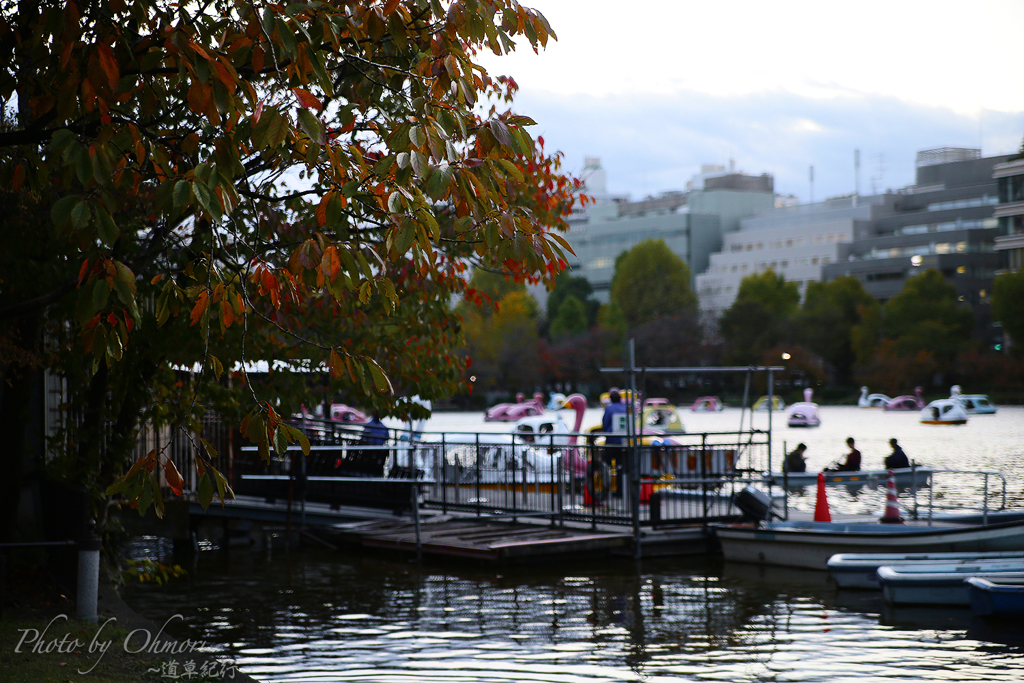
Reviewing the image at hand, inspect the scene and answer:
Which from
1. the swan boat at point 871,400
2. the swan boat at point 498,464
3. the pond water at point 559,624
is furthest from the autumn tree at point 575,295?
the pond water at point 559,624

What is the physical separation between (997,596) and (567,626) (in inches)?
192

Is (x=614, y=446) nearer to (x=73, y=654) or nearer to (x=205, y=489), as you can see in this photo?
(x=73, y=654)

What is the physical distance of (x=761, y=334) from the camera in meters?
110

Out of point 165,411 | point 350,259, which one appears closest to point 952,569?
point 165,411

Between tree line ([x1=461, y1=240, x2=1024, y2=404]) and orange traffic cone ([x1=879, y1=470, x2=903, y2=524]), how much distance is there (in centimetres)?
6030

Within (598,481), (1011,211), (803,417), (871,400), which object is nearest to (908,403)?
(871,400)

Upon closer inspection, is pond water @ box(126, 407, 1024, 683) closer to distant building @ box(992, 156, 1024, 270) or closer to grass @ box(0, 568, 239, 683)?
grass @ box(0, 568, 239, 683)

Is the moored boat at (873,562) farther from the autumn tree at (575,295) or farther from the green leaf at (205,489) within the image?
the autumn tree at (575,295)

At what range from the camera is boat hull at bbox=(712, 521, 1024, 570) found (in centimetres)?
1498

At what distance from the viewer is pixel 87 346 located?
4664 mm

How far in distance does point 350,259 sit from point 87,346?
1214mm

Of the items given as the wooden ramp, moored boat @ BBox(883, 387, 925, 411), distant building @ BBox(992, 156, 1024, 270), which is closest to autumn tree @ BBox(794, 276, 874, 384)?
distant building @ BBox(992, 156, 1024, 270)

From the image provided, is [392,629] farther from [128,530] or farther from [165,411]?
[128,530]

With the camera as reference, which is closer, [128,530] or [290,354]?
[290,354]
